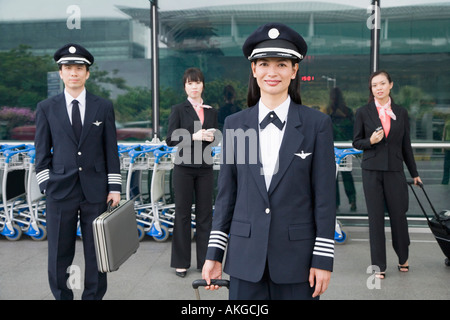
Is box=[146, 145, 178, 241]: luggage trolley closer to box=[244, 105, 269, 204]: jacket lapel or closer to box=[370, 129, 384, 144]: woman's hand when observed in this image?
box=[370, 129, 384, 144]: woman's hand

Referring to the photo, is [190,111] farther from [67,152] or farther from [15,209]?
[15,209]

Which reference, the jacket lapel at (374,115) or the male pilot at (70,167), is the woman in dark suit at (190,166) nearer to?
the male pilot at (70,167)

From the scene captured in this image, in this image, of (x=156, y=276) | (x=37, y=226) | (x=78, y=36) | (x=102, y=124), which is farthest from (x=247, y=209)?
(x=78, y=36)

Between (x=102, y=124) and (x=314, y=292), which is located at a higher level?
(x=102, y=124)

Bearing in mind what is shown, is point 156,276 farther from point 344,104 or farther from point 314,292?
point 344,104

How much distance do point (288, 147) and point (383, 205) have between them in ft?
9.51

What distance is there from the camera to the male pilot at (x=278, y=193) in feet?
6.71

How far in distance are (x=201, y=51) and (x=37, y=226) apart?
300 centimetres

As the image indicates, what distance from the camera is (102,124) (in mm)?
3627

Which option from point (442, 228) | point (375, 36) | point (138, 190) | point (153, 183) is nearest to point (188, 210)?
point (153, 183)

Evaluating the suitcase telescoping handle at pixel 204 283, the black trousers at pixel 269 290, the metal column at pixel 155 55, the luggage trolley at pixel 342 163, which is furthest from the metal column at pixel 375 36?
the suitcase telescoping handle at pixel 204 283

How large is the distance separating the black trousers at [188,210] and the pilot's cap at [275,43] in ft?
9.10

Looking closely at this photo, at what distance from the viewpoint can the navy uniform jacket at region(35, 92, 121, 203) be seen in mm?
3496

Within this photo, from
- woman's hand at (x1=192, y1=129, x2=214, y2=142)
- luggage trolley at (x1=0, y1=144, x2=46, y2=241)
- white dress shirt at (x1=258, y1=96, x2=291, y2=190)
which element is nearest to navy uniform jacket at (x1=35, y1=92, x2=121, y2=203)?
woman's hand at (x1=192, y1=129, x2=214, y2=142)
